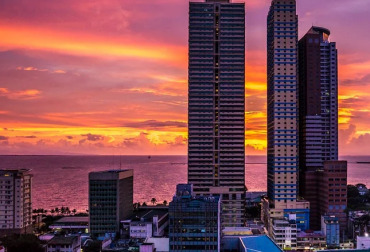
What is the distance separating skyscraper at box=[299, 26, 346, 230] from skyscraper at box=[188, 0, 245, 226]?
18247 mm

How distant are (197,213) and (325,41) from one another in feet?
275

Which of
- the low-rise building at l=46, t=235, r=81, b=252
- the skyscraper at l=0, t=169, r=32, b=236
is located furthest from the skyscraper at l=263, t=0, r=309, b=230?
the skyscraper at l=0, t=169, r=32, b=236

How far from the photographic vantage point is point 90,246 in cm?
7400

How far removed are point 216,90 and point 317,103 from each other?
27671mm

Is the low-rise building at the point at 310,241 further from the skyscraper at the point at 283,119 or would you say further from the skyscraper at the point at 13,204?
the skyscraper at the point at 13,204

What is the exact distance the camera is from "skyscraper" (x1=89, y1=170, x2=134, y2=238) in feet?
311

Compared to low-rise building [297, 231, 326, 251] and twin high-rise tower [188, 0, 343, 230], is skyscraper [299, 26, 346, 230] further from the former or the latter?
low-rise building [297, 231, 326, 251]

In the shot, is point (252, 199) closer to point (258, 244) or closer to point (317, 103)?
point (317, 103)

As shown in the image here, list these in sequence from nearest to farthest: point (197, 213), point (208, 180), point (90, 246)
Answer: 1. point (197, 213)
2. point (90, 246)
3. point (208, 180)

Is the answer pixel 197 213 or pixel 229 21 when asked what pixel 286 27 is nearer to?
pixel 229 21

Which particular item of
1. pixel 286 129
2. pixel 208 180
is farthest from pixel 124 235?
pixel 286 129

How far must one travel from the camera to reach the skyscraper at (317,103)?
382ft

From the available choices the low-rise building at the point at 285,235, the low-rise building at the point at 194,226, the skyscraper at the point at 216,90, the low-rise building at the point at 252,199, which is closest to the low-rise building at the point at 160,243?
the low-rise building at the point at 194,226

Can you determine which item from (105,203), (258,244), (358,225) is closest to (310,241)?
(358,225)
